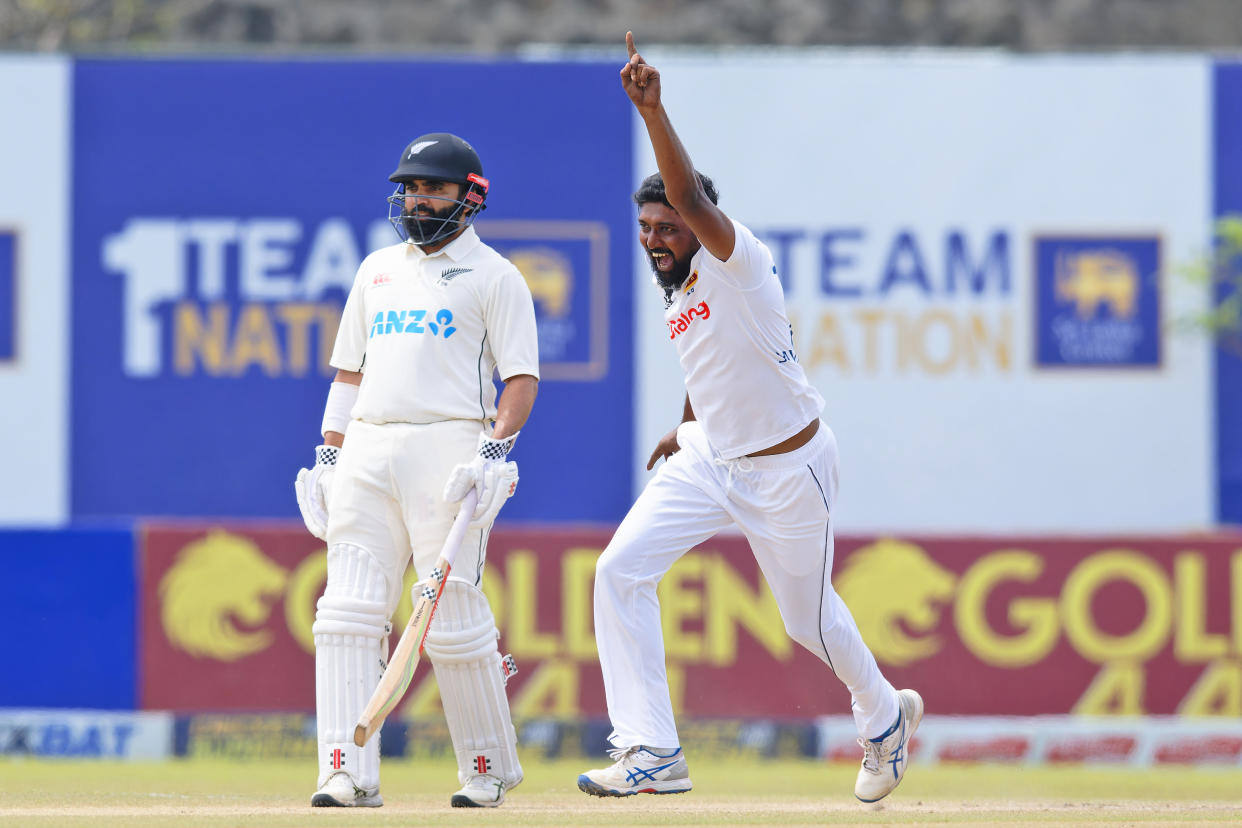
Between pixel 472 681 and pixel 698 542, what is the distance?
843 mm

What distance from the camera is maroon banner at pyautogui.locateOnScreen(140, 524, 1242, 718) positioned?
8.88 m

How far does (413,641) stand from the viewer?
17.6 ft

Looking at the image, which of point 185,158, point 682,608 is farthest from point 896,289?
point 185,158

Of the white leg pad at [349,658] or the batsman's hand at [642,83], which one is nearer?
the batsman's hand at [642,83]

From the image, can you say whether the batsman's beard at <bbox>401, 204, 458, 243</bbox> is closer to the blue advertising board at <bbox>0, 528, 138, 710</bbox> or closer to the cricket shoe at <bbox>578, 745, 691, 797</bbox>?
the cricket shoe at <bbox>578, 745, 691, 797</bbox>

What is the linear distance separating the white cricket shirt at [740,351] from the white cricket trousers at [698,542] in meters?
0.11

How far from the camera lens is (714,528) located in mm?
5641

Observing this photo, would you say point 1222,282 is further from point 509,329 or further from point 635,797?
point 509,329

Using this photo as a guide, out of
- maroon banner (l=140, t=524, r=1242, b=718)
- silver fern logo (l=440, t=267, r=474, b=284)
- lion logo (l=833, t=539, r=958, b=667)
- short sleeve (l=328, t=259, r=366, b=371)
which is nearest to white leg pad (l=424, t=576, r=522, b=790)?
short sleeve (l=328, t=259, r=366, b=371)

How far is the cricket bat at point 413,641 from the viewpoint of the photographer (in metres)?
5.18

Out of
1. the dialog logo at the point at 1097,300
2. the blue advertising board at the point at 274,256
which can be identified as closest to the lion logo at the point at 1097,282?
the dialog logo at the point at 1097,300

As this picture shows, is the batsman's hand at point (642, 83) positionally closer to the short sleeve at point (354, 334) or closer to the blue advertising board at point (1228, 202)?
the short sleeve at point (354, 334)

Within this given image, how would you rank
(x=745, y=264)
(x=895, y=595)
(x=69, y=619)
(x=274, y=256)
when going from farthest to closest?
1. (x=274, y=256)
2. (x=895, y=595)
3. (x=69, y=619)
4. (x=745, y=264)

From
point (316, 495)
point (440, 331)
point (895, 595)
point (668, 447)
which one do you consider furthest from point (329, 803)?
point (895, 595)
